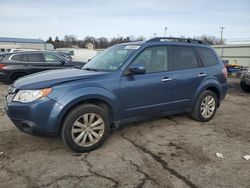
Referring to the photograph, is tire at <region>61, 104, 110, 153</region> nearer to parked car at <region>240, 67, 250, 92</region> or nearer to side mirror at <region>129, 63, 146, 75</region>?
side mirror at <region>129, 63, 146, 75</region>

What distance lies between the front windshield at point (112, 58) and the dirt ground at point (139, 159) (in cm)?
132

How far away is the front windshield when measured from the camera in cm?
457

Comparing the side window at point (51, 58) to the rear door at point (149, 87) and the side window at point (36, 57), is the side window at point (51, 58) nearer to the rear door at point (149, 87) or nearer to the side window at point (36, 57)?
the side window at point (36, 57)

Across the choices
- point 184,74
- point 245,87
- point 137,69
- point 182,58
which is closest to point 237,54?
point 245,87

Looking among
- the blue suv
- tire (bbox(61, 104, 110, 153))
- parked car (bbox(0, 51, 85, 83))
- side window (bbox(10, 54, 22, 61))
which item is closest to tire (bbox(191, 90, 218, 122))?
the blue suv

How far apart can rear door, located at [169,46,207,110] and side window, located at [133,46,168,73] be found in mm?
176

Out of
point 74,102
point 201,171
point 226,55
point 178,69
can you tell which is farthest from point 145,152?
point 226,55

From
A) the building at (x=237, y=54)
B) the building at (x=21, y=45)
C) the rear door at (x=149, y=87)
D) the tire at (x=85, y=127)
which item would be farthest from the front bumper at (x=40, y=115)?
the building at (x=21, y=45)

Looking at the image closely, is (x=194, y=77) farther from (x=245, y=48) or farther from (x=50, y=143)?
(x=245, y=48)

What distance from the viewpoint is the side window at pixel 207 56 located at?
5695 mm

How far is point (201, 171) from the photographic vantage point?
350 centimetres

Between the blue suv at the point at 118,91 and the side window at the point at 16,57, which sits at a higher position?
the side window at the point at 16,57

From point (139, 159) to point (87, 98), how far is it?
1.23 meters

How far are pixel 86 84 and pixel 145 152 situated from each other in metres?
1.46
